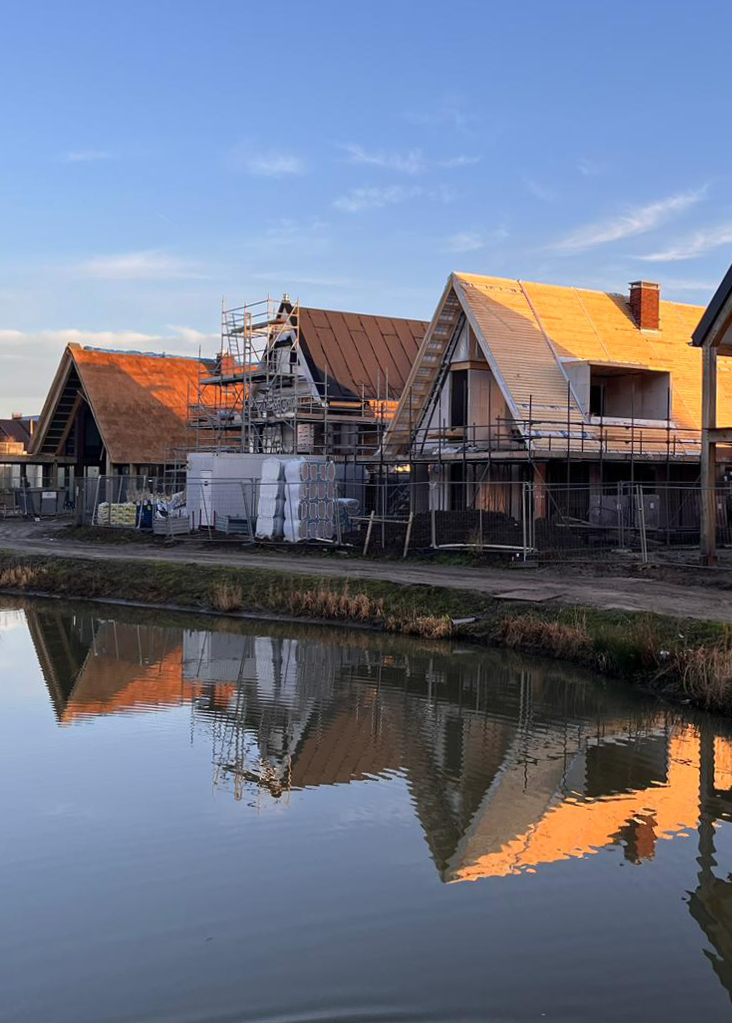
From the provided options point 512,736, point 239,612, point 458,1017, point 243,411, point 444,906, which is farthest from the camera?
point 243,411

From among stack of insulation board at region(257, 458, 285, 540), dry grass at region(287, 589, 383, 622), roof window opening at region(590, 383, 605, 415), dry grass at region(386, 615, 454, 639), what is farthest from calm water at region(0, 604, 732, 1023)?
roof window opening at region(590, 383, 605, 415)

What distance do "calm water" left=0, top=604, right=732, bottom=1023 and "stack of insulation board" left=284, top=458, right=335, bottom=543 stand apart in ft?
47.5

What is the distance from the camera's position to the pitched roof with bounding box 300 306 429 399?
1601 inches

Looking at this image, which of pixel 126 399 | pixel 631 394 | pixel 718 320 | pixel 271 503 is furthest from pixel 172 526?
pixel 718 320

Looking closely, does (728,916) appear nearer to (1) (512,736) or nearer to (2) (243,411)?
(1) (512,736)

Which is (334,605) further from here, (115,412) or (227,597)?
(115,412)

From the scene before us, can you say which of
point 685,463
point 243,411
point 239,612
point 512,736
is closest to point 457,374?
point 685,463

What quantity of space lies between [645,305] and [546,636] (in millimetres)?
20290

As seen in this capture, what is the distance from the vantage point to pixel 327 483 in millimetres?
31578

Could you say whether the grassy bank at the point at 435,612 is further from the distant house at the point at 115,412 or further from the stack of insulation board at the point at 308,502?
the distant house at the point at 115,412

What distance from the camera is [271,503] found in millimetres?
32219

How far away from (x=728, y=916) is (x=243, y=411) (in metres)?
33.0

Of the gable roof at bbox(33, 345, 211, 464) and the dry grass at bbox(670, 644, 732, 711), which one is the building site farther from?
the dry grass at bbox(670, 644, 732, 711)

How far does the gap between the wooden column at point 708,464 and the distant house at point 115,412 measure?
Answer: 24.9 m
